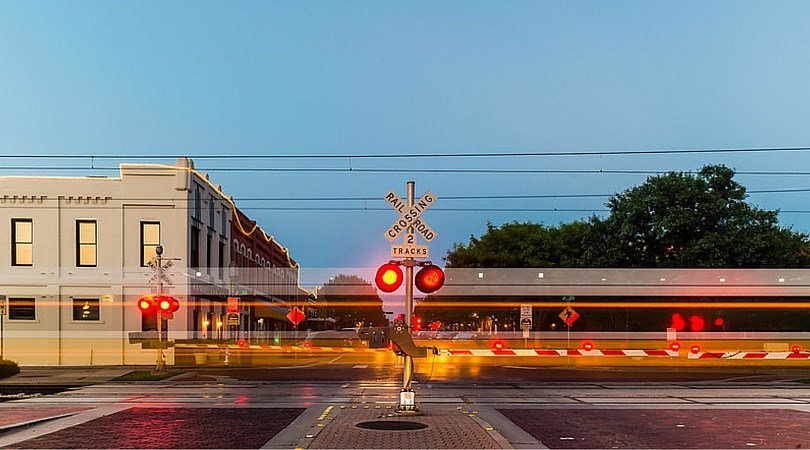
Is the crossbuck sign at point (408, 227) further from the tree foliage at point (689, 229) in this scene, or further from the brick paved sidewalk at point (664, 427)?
the tree foliage at point (689, 229)

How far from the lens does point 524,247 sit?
52469 millimetres

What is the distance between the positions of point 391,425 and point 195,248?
27346 mm

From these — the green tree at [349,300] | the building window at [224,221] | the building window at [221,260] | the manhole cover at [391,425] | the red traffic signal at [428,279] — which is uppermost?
the building window at [224,221]

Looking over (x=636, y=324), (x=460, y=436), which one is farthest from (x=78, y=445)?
(x=636, y=324)

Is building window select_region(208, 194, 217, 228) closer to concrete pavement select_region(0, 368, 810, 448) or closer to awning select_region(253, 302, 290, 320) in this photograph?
awning select_region(253, 302, 290, 320)

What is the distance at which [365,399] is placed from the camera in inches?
677

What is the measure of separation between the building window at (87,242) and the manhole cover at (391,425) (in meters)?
26.0

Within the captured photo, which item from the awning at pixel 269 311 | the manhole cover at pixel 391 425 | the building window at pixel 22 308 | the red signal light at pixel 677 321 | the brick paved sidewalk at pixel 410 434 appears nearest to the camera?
the brick paved sidewalk at pixel 410 434

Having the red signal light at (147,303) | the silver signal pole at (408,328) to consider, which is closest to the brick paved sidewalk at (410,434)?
the silver signal pole at (408,328)

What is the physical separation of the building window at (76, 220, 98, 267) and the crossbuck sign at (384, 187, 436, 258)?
82.7 ft

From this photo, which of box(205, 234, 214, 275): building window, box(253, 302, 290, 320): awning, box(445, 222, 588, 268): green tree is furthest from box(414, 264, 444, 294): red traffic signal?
box(253, 302, 290, 320): awning

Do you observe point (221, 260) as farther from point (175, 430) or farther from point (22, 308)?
point (175, 430)

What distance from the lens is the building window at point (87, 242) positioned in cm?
3472

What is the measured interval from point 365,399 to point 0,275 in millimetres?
23660
